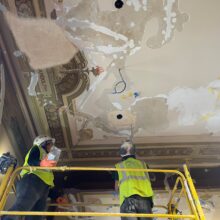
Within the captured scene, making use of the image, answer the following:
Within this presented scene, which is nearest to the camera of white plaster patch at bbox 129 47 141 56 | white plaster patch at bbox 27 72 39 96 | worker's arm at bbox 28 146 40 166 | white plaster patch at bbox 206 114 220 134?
worker's arm at bbox 28 146 40 166

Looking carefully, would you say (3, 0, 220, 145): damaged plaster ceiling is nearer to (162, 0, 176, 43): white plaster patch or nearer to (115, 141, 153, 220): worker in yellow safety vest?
(162, 0, 176, 43): white plaster patch

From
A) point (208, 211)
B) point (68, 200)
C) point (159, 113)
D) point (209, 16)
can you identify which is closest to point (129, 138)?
point (159, 113)

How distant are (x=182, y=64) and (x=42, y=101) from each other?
5.00 ft

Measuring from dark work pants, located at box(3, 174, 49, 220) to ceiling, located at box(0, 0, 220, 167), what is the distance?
2.36 feet

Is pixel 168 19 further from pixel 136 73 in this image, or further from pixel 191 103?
pixel 191 103

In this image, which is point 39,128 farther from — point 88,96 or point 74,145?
point 88,96

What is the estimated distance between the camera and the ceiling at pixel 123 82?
9.86 feet

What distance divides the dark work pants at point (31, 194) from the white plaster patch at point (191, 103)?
1625mm

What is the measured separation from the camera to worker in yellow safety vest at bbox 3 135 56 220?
2777 mm

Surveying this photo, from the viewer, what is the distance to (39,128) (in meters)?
3.83

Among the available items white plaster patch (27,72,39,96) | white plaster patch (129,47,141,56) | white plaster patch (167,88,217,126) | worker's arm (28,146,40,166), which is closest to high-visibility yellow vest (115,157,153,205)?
worker's arm (28,146,40,166)

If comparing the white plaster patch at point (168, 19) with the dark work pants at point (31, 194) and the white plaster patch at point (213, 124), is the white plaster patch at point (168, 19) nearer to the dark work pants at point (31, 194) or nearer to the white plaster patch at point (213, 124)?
the white plaster patch at point (213, 124)

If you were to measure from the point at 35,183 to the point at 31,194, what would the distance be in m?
0.13

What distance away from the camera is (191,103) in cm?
365
